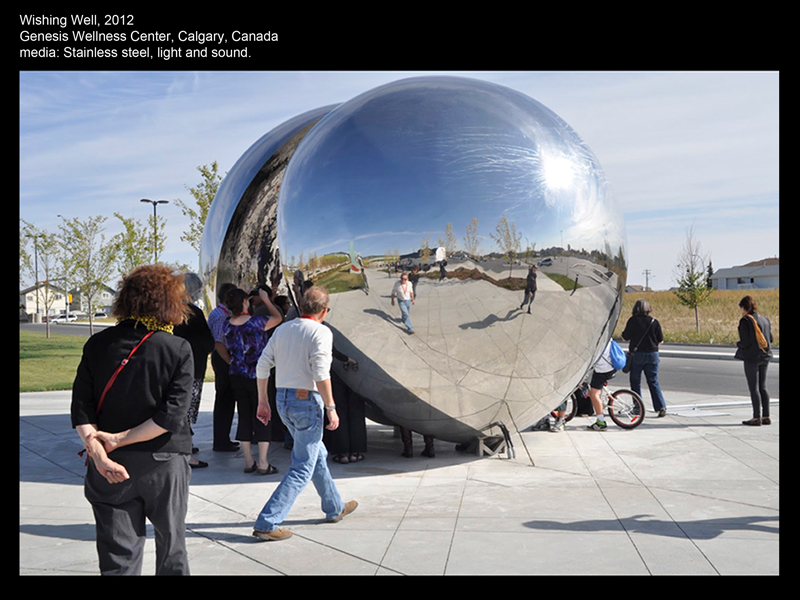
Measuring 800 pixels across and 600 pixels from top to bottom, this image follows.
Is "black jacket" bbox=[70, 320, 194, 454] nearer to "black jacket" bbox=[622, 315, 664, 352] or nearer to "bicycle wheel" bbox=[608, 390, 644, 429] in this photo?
"bicycle wheel" bbox=[608, 390, 644, 429]

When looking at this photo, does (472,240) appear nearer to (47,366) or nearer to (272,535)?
(272,535)

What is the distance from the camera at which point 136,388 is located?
3662 millimetres

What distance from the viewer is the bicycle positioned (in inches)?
366

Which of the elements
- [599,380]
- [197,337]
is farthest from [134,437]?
[599,380]

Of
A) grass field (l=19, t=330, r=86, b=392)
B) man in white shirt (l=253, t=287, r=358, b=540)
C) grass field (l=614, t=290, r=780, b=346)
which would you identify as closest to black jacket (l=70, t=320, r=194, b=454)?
man in white shirt (l=253, t=287, r=358, b=540)

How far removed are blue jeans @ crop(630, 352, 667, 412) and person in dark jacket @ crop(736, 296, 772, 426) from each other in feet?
3.65

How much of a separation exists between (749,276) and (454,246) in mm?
119641

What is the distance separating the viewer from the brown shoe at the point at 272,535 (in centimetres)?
492

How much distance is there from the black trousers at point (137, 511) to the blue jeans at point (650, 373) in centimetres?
793

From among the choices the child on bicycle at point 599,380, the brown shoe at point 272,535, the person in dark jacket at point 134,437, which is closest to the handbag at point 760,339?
the child on bicycle at point 599,380

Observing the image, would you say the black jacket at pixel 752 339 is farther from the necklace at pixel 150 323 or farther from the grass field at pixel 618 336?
the necklace at pixel 150 323

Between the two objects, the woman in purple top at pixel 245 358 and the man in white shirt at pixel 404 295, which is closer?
the man in white shirt at pixel 404 295

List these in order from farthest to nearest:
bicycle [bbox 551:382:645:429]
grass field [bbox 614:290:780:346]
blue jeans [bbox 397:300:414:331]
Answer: grass field [bbox 614:290:780:346]
bicycle [bbox 551:382:645:429]
blue jeans [bbox 397:300:414:331]

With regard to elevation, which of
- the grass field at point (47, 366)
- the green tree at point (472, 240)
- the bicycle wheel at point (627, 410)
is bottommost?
the grass field at point (47, 366)
